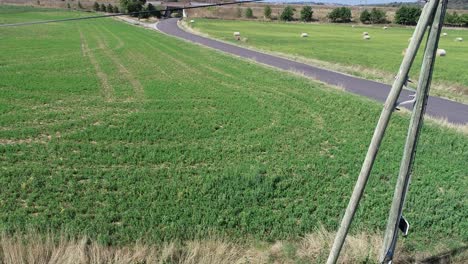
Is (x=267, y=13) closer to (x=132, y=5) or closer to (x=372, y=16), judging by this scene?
(x=372, y=16)

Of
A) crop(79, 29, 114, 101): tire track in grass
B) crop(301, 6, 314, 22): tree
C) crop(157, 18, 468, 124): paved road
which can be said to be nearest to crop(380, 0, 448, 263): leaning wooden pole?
crop(157, 18, 468, 124): paved road

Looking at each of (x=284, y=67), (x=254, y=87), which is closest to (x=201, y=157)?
(x=254, y=87)

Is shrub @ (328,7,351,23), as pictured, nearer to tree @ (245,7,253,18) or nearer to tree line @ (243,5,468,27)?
tree line @ (243,5,468,27)

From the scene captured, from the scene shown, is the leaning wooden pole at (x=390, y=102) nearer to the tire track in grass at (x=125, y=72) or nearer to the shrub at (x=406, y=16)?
the tire track in grass at (x=125, y=72)

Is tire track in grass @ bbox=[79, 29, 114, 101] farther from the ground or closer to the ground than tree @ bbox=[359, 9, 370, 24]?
closer to the ground

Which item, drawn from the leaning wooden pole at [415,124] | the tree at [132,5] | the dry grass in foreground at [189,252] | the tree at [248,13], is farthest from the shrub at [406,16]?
the leaning wooden pole at [415,124]

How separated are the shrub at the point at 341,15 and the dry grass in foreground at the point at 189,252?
366 ft

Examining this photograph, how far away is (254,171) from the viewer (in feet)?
36.0

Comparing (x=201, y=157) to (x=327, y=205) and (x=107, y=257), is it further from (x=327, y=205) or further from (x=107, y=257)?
(x=107, y=257)

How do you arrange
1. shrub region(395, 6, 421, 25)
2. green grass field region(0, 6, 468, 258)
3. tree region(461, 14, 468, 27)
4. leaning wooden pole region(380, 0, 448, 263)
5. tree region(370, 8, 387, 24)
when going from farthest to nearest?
tree region(370, 8, 387, 24) < shrub region(395, 6, 421, 25) < tree region(461, 14, 468, 27) < green grass field region(0, 6, 468, 258) < leaning wooden pole region(380, 0, 448, 263)

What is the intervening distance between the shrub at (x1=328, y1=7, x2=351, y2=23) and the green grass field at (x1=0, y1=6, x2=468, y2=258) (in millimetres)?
95038

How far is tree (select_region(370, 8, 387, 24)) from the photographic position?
105 metres

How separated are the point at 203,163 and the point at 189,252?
5.16 m

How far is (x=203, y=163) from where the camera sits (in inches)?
459
